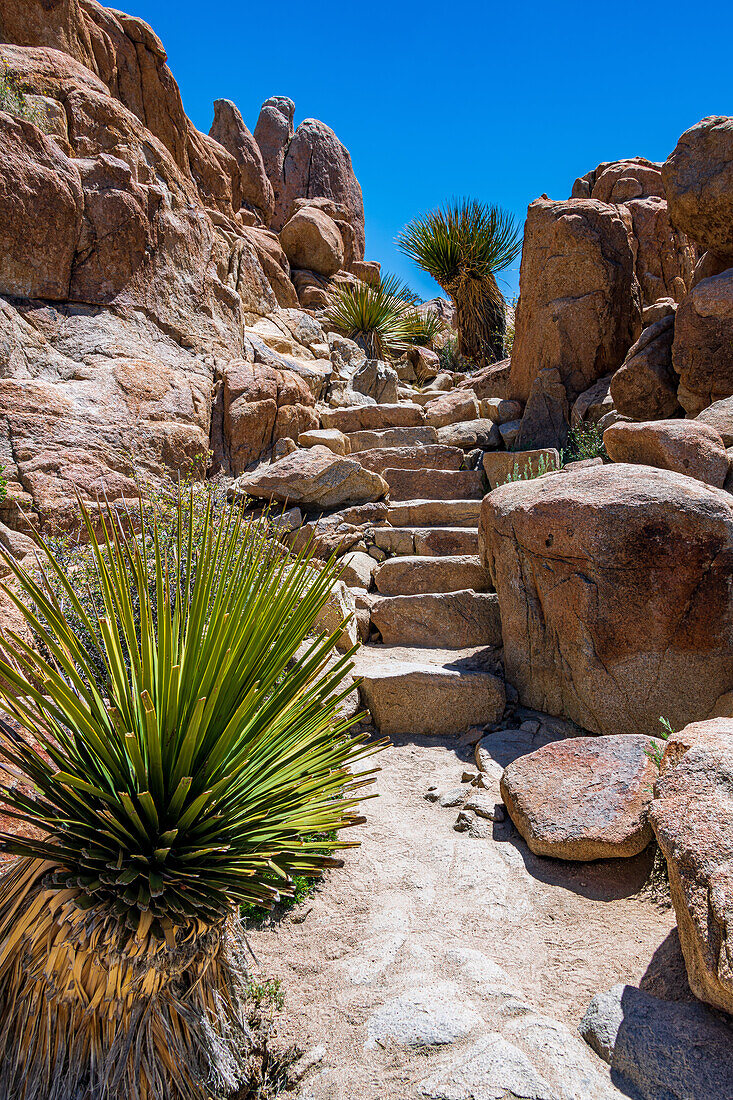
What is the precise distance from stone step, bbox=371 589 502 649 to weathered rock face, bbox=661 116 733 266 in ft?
15.0

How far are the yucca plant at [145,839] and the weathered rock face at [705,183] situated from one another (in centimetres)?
682

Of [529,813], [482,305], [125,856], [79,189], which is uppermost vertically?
[79,189]

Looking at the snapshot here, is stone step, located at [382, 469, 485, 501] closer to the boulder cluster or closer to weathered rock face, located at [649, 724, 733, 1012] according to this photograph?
the boulder cluster

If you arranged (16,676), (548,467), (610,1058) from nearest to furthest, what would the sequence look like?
(16,676), (610,1058), (548,467)

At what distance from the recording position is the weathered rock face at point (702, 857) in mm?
1811

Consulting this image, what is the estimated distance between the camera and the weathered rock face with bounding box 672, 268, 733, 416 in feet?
20.1

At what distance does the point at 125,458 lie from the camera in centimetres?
602

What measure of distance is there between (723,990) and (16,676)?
6.60ft

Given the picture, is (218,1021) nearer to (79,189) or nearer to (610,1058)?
(610,1058)

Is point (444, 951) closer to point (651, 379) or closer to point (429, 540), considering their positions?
point (429, 540)

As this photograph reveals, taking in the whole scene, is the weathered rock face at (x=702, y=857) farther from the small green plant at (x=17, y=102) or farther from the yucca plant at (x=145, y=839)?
the small green plant at (x=17, y=102)

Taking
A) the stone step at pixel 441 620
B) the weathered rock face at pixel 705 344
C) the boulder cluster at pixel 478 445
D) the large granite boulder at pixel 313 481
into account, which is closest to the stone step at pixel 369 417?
the boulder cluster at pixel 478 445

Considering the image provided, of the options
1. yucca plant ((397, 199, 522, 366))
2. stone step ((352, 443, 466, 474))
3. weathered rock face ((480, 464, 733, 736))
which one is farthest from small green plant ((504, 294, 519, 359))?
weathered rock face ((480, 464, 733, 736))

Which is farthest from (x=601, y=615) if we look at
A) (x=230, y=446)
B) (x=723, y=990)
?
(x=230, y=446)
